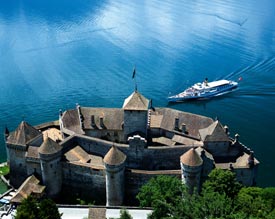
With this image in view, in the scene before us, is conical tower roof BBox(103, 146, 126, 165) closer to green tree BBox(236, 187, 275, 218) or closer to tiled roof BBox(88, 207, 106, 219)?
tiled roof BBox(88, 207, 106, 219)

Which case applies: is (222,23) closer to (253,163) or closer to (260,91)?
(260,91)

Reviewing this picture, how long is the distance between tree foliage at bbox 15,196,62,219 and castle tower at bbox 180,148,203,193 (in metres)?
17.7

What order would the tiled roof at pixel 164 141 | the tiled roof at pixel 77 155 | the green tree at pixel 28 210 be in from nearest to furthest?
the green tree at pixel 28 210 < the tiled roof at pixel 77 155 < the tiled roof at pixel 164 141

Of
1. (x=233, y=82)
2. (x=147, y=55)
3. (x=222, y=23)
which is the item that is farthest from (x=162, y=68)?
(x=222, y=23)

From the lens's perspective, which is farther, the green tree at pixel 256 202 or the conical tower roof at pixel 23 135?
the conical tower roof at pixel 23 135

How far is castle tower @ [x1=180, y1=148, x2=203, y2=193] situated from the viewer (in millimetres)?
53344

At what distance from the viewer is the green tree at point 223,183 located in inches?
2077

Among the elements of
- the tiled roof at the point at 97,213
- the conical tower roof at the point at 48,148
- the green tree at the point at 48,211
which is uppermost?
the conical tower roof at the point at 48,148

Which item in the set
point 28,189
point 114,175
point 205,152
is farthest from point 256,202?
point 28,189

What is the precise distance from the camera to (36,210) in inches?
1908

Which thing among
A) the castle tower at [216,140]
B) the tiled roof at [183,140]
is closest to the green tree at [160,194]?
the castle tower at [216,140]

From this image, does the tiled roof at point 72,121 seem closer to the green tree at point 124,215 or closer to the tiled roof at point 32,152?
the tiled roof at point 32,152

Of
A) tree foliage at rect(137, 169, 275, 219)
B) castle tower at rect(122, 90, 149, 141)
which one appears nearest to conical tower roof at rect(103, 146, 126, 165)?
tree foliage at rect(137, 169, 275, 219)

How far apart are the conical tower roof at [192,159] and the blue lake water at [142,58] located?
18676 millimetres
